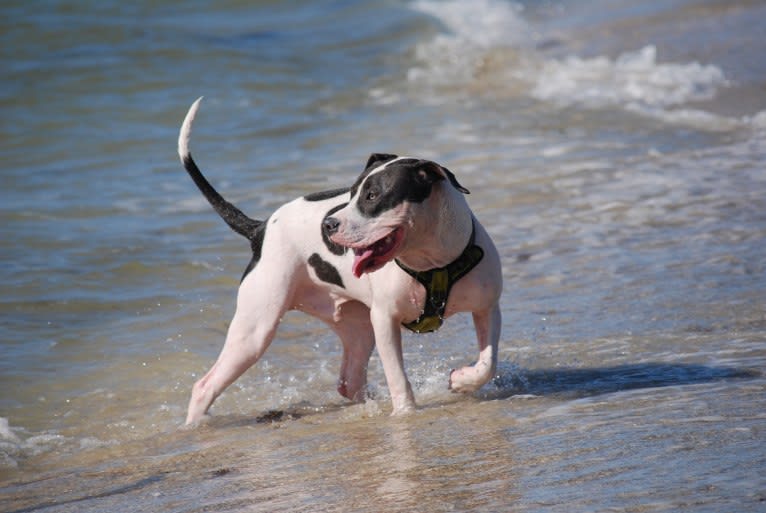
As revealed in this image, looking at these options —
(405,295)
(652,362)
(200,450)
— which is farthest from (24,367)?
(652,362)

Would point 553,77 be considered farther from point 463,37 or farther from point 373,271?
point 373,271

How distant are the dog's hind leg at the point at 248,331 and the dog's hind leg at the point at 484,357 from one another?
3.06ft

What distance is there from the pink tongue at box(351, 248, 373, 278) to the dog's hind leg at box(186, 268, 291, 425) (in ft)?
2.71

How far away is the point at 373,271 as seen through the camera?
202 inches

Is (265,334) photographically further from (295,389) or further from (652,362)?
(652,362)

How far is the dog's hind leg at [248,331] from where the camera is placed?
5758 millimetres

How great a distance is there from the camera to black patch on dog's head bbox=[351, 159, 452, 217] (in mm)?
4965

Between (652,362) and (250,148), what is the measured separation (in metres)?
8.22

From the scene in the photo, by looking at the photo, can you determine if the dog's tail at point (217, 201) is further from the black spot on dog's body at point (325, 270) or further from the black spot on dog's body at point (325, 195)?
the black spot on dog's body at point (325, 270)

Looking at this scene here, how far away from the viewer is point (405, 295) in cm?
532

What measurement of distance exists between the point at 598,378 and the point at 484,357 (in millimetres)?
652

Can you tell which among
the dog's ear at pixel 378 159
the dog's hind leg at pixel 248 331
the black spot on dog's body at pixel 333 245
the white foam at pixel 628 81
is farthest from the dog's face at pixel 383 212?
the white foam at pixel 628 81

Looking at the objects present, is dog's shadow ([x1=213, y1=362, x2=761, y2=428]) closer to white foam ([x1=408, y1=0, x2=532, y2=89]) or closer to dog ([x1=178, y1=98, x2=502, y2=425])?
dog ([x1=178, y1=98, x2=502, y2=425])

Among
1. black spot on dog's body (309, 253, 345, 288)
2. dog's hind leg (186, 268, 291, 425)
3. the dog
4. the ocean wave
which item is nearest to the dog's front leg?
the dog
